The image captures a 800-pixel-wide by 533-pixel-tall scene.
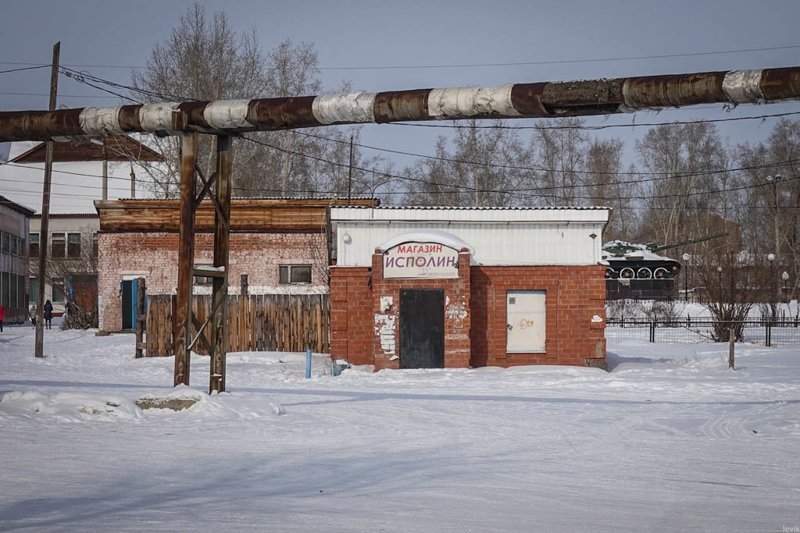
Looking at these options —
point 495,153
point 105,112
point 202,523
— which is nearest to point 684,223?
point 495,153

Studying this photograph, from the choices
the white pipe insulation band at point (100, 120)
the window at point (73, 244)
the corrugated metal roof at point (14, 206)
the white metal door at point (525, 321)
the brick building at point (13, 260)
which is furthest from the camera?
Result: the window at point (73, 244)

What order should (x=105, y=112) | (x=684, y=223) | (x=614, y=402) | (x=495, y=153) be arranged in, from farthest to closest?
1. (x=684, y=223)
2. (x=495, y=153)
3. (x=614, y=402)
4. (x=105, y=112)

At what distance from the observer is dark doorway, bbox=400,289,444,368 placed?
24719 millimetres

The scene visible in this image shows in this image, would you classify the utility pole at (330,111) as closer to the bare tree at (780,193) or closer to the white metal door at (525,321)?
the white metal door at (525,321)

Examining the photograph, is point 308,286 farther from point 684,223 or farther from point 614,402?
point 684,223

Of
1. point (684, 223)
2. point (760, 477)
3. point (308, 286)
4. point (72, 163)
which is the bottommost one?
point (760, 477)

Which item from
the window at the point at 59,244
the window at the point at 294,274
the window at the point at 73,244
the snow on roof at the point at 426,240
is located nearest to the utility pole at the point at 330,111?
the snow on roof at the point at 426,240

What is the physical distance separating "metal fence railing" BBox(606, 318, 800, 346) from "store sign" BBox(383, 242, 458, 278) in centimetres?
1432

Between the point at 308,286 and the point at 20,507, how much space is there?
30.3m

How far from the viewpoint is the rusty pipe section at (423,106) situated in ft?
40.6

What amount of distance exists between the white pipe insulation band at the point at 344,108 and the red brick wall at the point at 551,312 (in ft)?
39.9

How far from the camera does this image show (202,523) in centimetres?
691

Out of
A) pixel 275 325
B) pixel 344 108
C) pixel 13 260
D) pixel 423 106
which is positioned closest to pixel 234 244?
pixel 275 325

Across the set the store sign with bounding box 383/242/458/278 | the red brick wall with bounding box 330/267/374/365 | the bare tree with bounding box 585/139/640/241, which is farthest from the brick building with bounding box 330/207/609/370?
the bare tree with bounding box 585/139/640/241
